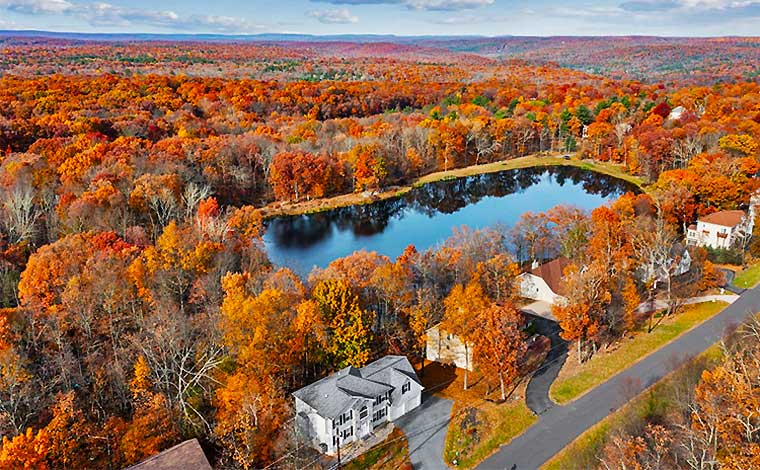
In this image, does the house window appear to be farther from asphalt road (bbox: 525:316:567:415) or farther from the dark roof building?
the dark roof building

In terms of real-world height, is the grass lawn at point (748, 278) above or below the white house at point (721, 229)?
below

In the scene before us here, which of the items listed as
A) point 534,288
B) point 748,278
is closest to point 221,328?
point 534,288

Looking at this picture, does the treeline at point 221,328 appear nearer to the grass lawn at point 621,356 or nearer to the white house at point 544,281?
the grass lawn at point 621,356

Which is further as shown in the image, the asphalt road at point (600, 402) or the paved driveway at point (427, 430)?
the asphalt road at point (600, 402)

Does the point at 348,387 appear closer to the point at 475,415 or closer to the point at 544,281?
the point at 475,415

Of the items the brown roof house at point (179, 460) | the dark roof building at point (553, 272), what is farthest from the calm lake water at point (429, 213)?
the brown roof house at point (179, 460)

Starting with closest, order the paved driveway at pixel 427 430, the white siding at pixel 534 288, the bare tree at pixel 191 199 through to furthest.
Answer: the paved driveway at pixel 427 430, the white siding at pixel 534 288, the bare tree at pixel 191 199

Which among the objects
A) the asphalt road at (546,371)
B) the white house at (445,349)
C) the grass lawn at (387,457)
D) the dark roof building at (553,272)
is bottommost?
the grass lawn at (387,457)
